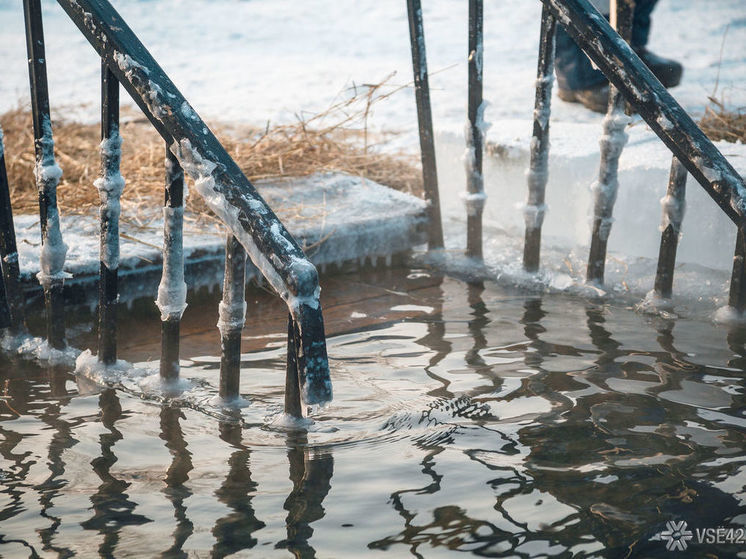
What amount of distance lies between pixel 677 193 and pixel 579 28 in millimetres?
654

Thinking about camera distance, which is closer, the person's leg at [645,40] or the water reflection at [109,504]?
the water reflection at [109,504]

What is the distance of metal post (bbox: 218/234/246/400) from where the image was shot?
5.55 feet

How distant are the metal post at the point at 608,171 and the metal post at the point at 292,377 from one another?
1.47 metres

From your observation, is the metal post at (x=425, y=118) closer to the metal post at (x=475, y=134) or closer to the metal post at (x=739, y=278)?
the metal post at (x=475, y=134)

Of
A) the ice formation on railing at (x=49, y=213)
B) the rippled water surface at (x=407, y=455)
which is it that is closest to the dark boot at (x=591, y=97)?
the rippled water surface at (x=407, y=455)

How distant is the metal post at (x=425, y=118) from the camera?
3039 mm

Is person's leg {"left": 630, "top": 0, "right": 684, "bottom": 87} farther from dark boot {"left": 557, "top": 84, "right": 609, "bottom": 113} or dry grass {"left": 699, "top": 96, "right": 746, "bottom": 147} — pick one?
dry grass {"left": 699, "top": 96, "right": 746, "bottom": 147}

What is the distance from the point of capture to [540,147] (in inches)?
113

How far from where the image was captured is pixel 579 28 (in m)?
2.31

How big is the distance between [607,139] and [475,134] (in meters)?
0.55

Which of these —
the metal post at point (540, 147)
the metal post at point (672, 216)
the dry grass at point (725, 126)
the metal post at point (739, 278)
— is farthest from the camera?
the dry grass at point (725, 126)

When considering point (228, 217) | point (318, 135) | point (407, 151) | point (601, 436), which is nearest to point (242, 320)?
point (228, 217)

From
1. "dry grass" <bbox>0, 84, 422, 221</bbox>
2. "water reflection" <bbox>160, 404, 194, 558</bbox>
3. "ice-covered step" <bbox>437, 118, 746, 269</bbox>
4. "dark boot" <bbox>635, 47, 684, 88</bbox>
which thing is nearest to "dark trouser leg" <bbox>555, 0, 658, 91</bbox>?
"dark boot" <bbox>635, 47, 684, 88</bbox>

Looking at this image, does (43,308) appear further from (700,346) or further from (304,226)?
(700,346)
